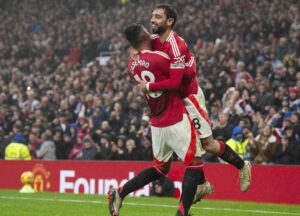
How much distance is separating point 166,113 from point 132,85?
14453 mm

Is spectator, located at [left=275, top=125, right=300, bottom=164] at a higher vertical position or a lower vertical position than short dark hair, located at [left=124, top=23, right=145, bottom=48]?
lower

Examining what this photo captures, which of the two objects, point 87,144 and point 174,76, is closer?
point 174,76

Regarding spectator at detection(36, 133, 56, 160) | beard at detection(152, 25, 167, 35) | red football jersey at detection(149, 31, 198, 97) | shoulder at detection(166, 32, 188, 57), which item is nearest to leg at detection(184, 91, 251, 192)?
red football jersey at detection(149, 31, 198, 97)

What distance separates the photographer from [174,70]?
9641mm

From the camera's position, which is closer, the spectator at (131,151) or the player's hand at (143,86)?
the player's hand at (143,86)

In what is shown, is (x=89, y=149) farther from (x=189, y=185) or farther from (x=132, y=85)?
(x=189, y=185)

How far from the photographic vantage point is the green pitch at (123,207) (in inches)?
502

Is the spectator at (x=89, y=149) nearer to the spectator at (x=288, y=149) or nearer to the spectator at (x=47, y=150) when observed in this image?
the spectator at (x=47, y=150)

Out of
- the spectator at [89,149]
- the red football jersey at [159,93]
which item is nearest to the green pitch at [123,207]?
the red football jersey at [159,93]

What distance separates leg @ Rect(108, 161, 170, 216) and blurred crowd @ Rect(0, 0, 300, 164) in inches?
284

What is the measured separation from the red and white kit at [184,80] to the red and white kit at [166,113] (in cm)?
13

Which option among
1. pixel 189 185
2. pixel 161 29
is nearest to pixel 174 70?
pixel 161 29

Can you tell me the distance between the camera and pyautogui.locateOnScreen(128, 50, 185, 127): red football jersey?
976cm

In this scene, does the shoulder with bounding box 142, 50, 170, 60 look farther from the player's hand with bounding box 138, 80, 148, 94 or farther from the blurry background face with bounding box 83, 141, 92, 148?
the blurry background face with bounding box 83, 141, 92, 148
